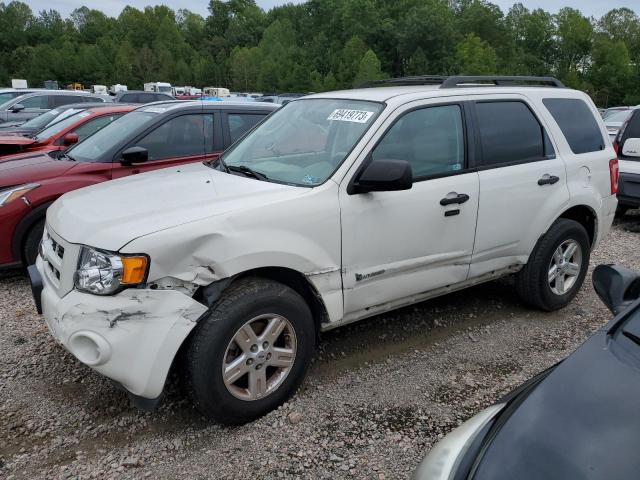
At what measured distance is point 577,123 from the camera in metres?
4.66

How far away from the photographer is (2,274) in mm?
5582

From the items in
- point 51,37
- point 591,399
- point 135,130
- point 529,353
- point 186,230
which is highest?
point 51,37

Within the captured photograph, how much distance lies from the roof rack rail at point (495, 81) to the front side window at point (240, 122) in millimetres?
2495

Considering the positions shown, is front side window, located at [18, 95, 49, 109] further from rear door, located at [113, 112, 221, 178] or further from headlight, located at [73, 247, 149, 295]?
headlight, located at [73, 247, 149, 295]

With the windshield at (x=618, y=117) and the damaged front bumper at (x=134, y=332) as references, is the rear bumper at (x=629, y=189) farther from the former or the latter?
the windshield at (x=618, y=117)

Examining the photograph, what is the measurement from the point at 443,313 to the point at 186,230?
2.61 meters

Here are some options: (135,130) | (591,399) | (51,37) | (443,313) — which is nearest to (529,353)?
(443,313)

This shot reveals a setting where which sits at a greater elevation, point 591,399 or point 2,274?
point 591,399

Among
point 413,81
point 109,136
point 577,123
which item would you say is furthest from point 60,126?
point 577,123

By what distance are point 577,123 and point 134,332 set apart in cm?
391

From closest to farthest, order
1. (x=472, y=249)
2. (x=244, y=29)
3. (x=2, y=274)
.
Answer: (x=472, y=249) → (x=2, y=274) → (x=244, y=29)

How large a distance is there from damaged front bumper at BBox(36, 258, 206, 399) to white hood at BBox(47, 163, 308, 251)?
0.29m

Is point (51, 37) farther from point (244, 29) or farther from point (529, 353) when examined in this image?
point (529, 353)

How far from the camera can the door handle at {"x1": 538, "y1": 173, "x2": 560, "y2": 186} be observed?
13.9 feet
